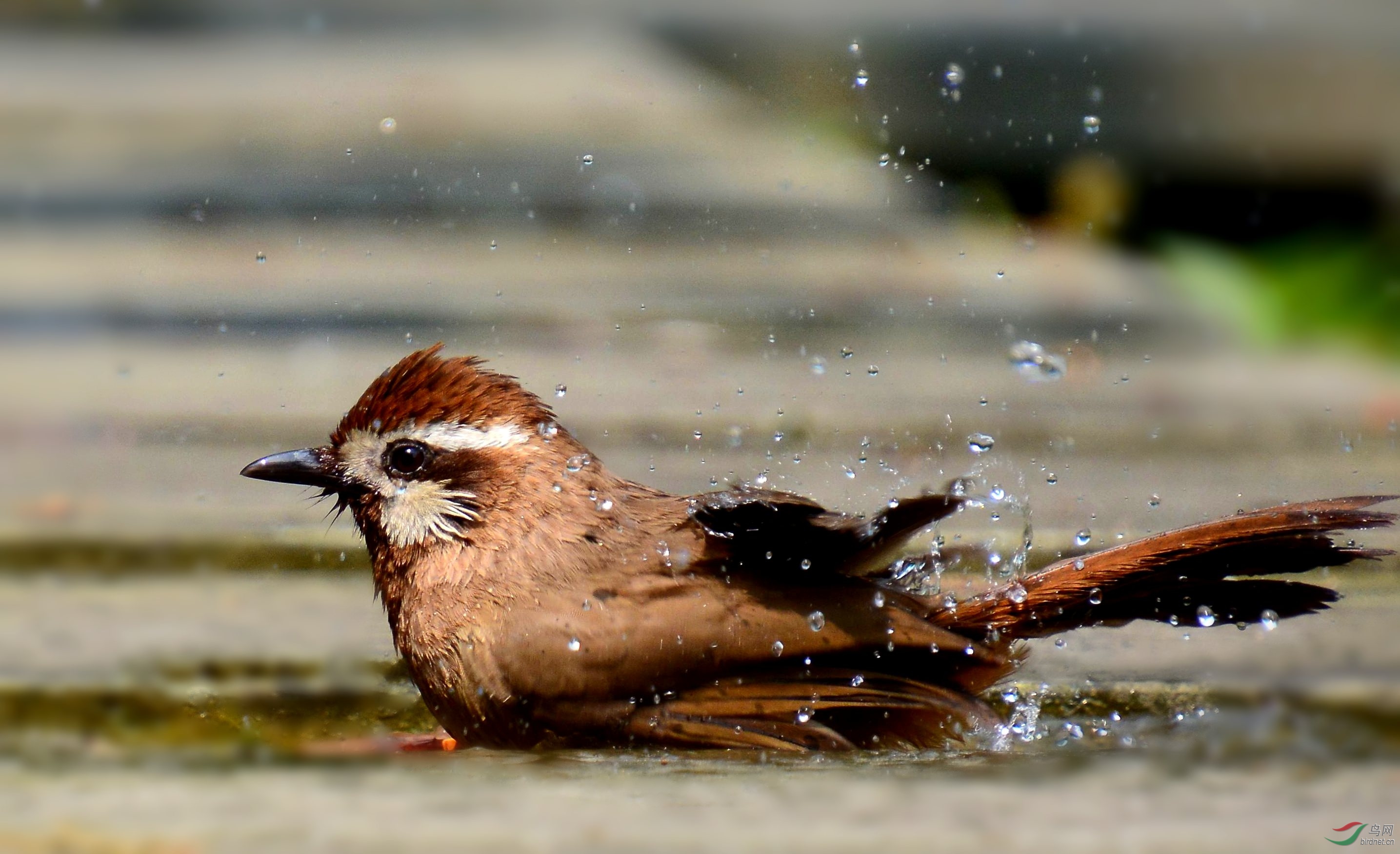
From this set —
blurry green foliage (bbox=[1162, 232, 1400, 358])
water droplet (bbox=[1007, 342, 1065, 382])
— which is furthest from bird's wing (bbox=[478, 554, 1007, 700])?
blurry green foliage (bbox=[1162, 232, 1400, 358])

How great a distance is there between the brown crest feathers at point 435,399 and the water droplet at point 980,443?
2176mm

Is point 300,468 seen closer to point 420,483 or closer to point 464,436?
point 420,483

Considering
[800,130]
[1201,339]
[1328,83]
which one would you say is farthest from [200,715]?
[1328,83]

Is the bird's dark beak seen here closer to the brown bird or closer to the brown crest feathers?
the brown crest feathers

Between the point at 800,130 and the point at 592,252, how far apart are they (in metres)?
2.16

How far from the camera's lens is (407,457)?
3.58 metres

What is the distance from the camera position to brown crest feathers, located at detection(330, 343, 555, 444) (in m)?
3.57

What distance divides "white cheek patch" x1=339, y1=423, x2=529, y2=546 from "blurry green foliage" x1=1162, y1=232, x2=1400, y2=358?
6025 millimetres

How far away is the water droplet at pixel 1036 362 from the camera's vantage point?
245 inches

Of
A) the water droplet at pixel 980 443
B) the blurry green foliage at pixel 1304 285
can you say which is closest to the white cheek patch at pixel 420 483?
the water droplet at pixel 980 443

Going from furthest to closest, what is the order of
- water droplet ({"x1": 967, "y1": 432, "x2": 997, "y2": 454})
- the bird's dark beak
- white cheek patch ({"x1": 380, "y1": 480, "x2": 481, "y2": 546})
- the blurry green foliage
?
the blurry green foliage < water droplet ({"x1": 967, "y1": 432, "x2": 997, "y2": 454}) < the bird's dark beak < white cheek patch ({"x1": 380, "y1": 480, "x2": 481, "y2": 546})

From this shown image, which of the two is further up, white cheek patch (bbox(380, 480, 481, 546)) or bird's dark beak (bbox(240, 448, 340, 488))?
bird's dark beak (bbox(240, 448, 340, 488))

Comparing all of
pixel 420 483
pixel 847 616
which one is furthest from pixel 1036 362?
pixel 420 483

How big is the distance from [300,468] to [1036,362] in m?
3.58
